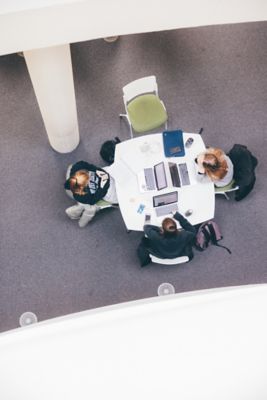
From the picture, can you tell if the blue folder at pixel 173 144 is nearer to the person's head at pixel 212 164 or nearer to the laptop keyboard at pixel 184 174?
the laptop keyboard at pixel 184 174

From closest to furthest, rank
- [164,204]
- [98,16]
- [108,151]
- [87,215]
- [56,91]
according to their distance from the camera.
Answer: [98,16]
[56,91]
[164,204]
[87,215]
[108,151]

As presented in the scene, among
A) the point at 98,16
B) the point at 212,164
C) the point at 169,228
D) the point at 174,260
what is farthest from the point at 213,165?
the point at 98,16

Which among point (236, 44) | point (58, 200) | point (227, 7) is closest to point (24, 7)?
point (227, 7)

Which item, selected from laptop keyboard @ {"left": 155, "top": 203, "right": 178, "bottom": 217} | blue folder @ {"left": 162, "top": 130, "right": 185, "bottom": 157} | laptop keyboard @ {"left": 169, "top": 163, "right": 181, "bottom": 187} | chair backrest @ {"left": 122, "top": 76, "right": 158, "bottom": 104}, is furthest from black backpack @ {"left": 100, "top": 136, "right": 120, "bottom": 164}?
laptop keyboard @ {"left": 155, "top": 203, "right": 178, "bottom": 217}

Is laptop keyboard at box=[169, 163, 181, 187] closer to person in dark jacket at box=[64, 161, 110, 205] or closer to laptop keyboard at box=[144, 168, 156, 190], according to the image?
laptop keyboard at box=[144, 168, 156, 190]

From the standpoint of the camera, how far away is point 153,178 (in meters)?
5.22

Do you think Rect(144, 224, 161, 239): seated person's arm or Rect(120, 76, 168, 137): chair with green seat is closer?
Rect(144, 224, 161, 239): seated person's arm

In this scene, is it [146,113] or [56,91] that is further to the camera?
[146,113]

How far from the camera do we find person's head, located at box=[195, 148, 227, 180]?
5.09 m

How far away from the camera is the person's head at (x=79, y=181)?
16.6 ft

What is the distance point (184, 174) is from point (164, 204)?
40 centimetres

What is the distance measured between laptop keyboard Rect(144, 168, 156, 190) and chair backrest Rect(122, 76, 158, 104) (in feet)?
3.20

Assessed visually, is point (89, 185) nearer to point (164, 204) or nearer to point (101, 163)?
point (164, 204)

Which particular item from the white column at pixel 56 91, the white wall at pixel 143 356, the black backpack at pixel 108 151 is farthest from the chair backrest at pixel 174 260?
the white wall at pixel 143 356
